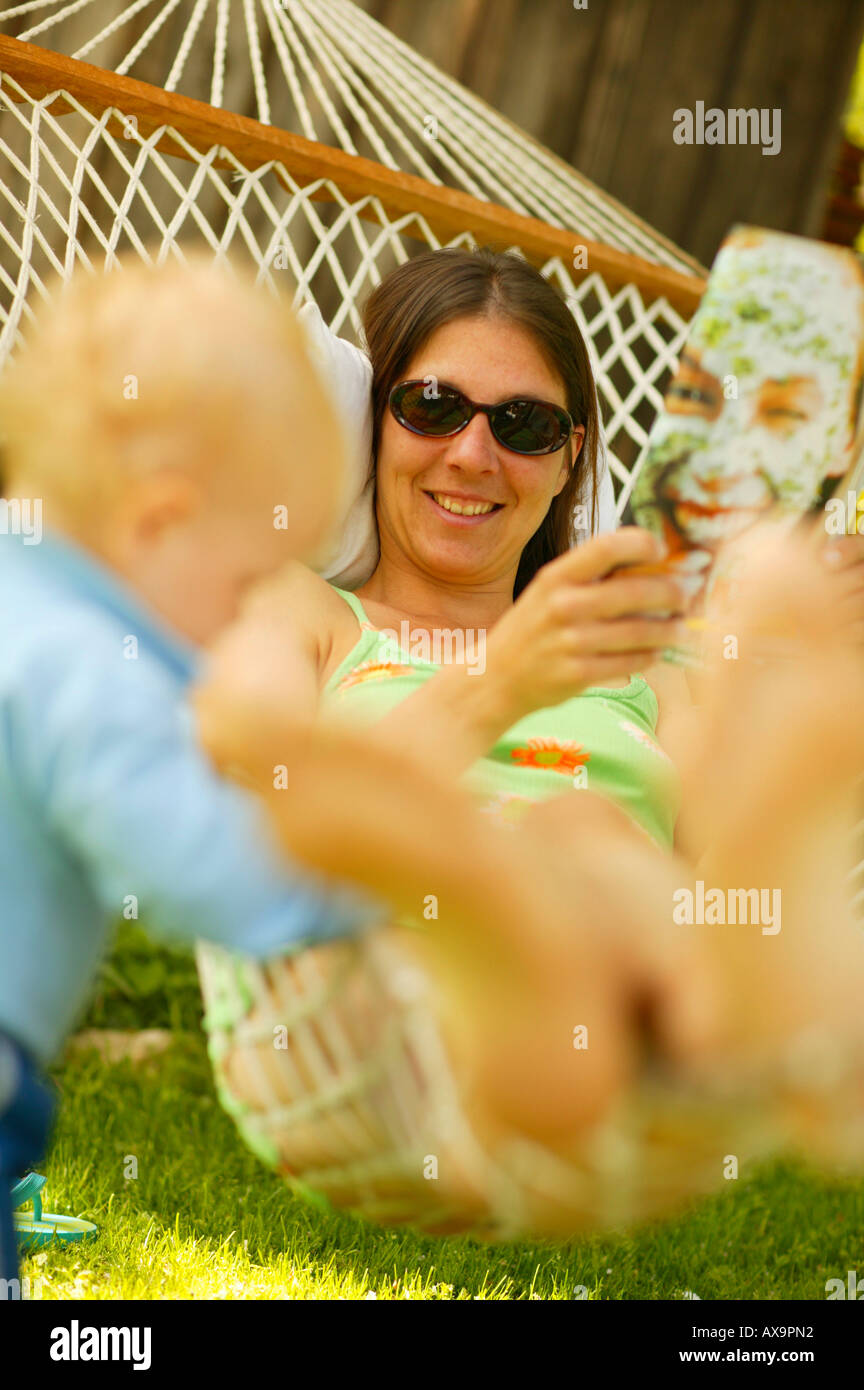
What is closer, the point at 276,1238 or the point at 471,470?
the point at 471,470

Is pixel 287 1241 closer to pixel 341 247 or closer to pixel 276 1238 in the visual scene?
pixel 276 1238

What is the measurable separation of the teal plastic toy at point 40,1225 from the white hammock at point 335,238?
98 cm

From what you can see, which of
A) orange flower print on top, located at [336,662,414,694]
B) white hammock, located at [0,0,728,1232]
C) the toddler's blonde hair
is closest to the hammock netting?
white hammock, located at [0,0,728,1232]

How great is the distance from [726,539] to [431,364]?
1.00m

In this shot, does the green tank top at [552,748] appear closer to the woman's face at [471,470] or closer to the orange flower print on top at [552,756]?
the orange flower print on top at [552,756]

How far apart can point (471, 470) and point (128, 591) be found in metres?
0.95

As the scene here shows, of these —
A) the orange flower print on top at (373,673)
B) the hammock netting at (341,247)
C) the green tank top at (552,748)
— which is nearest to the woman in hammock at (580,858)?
the hammock netting at (341,247)

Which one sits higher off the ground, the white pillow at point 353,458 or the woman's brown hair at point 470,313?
the woman's brown hair at point 470,313

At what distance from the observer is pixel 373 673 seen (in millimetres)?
1516

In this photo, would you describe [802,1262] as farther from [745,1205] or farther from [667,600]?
[667,600]

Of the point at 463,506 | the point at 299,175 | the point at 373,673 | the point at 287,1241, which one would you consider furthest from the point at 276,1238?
the point at 299,175

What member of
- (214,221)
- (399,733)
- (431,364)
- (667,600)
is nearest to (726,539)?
(667,600)

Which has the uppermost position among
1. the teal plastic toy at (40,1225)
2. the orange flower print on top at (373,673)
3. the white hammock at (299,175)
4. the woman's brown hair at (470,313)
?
the white hammock at (299,175)

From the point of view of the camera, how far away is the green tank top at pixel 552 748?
1365 mm
